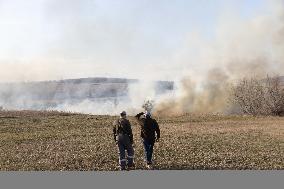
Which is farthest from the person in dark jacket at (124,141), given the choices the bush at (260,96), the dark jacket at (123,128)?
the bush at (260,96)

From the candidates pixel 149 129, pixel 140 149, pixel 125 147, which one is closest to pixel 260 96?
pixel 140 149

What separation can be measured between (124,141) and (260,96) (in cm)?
4125

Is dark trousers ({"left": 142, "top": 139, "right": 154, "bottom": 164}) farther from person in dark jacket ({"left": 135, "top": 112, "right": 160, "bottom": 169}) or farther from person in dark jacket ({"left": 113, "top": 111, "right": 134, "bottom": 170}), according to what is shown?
person in dark jacket ({"left": 113, "top": 111, "right": 134, "bottom": 170})

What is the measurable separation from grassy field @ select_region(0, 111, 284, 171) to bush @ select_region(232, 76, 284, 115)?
20.6m

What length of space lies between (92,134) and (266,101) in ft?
96.5

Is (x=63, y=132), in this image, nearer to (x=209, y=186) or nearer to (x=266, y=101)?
(x=209, y=186)

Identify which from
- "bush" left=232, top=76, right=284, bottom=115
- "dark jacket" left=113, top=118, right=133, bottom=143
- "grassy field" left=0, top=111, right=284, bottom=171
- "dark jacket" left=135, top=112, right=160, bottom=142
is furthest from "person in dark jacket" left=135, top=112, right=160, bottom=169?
"bush" left=232, top=76, right=284, bottom=115

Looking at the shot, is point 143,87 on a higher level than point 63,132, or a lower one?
higher

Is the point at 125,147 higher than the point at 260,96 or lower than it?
lower

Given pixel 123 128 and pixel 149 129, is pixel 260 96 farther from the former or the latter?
pixel 123 128

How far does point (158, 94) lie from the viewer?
77875 millimetres

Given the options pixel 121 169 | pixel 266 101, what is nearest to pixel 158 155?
pixel 121 169

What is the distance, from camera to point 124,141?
1881 cm

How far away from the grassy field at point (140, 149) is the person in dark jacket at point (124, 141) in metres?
0.66
